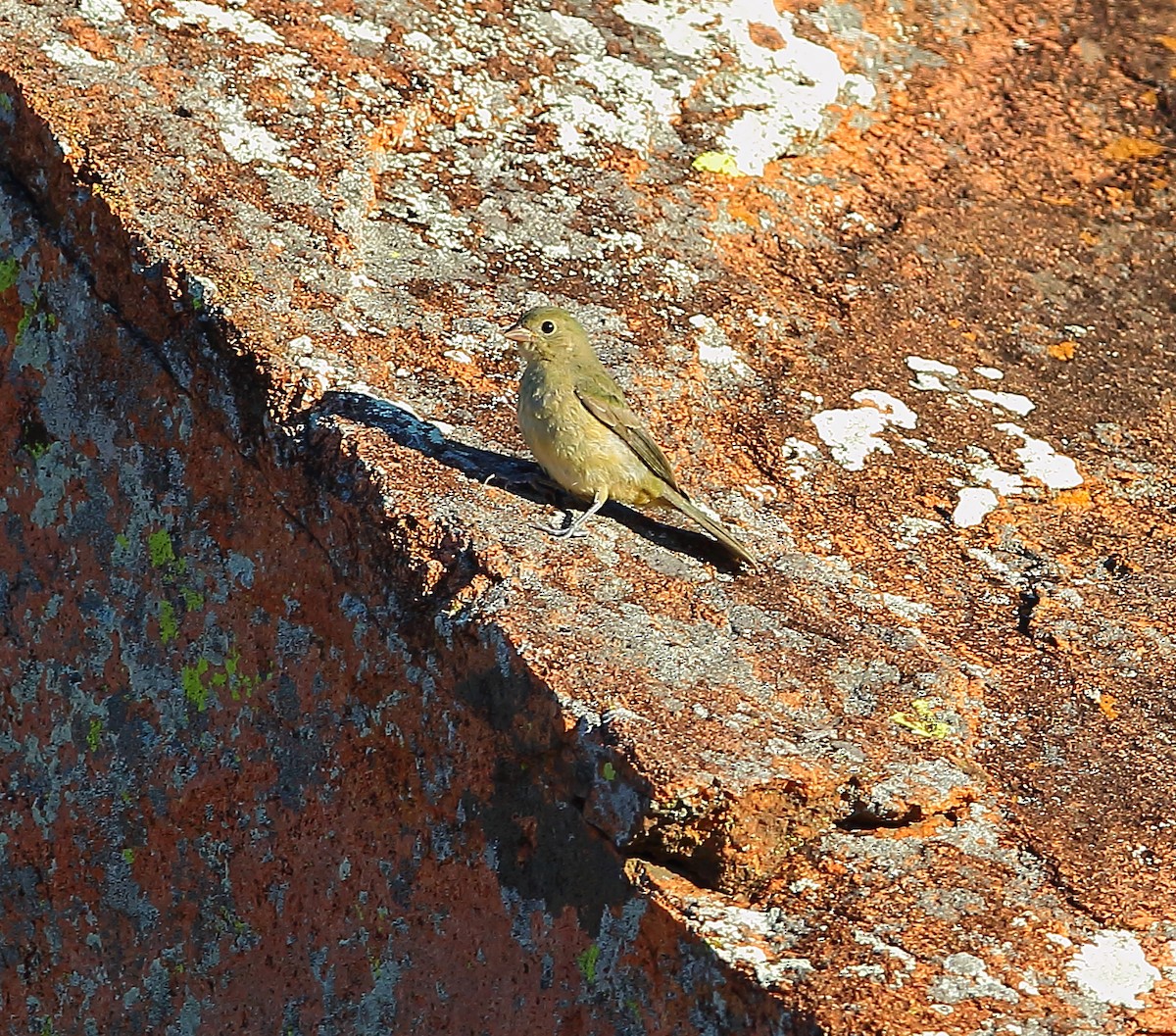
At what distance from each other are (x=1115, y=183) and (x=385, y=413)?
9.82 ft

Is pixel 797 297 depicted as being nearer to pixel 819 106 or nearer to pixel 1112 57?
pixel 819 106

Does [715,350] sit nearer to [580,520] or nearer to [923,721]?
[580,520]

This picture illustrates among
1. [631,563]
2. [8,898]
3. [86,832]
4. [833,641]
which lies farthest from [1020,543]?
[8,898]

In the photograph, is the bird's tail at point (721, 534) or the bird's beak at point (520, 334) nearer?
the bird's tail at point (721, 534)

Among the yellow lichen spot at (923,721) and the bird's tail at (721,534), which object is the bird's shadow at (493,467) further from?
the yellow lichen spot at (923,721)

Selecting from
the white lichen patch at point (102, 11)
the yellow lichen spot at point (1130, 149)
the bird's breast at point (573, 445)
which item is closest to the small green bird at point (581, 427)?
the bird's breast at point (573, 445)

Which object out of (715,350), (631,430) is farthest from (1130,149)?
(631,430)

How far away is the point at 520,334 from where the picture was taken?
3.89 meters

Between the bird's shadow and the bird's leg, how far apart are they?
0.03 m

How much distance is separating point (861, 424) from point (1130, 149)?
2063 millimetres

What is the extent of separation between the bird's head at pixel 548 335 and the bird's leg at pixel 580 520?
35 cm

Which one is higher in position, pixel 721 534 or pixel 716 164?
pixel 716 164

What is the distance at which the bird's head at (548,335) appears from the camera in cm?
377

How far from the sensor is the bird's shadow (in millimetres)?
3520
